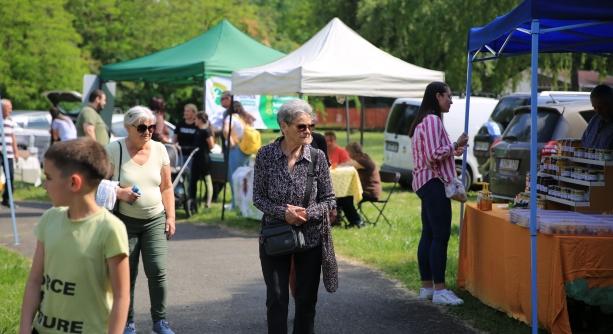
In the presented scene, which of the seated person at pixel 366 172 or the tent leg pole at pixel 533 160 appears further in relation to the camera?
the seated person at pixel 366 172

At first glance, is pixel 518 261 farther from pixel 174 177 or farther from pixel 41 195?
pixel 41 195

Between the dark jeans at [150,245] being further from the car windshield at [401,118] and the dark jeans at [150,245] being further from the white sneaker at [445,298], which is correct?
the car windshield at [401,118]

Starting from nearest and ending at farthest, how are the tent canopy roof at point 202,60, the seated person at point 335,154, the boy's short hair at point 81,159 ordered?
the boy's short hair at point 81,159
the seated person at point 335,154
the tent canopy roof at point 202,60

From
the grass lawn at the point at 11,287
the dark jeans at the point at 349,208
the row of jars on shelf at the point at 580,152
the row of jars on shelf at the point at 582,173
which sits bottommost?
the grass lawn at the point at 11,287

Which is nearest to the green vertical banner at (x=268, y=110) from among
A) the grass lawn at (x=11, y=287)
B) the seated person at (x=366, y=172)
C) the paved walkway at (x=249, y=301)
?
the seated person at (x=366, y=172)

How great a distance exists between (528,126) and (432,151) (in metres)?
5.48

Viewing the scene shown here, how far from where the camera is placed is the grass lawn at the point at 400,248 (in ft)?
25.3

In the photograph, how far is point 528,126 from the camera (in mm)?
13133

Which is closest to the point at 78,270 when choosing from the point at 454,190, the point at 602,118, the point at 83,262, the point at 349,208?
the point at 83,262

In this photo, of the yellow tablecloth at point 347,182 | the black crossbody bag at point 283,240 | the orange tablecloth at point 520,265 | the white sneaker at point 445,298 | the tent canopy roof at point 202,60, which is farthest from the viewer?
the tent canopy roof at point 202,60

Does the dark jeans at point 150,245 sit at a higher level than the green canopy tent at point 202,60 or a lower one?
lower

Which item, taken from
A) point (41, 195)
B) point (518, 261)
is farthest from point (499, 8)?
point (518, 261)

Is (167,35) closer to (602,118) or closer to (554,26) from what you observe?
(554,26)

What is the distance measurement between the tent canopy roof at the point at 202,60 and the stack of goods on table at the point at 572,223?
34.5 feet
